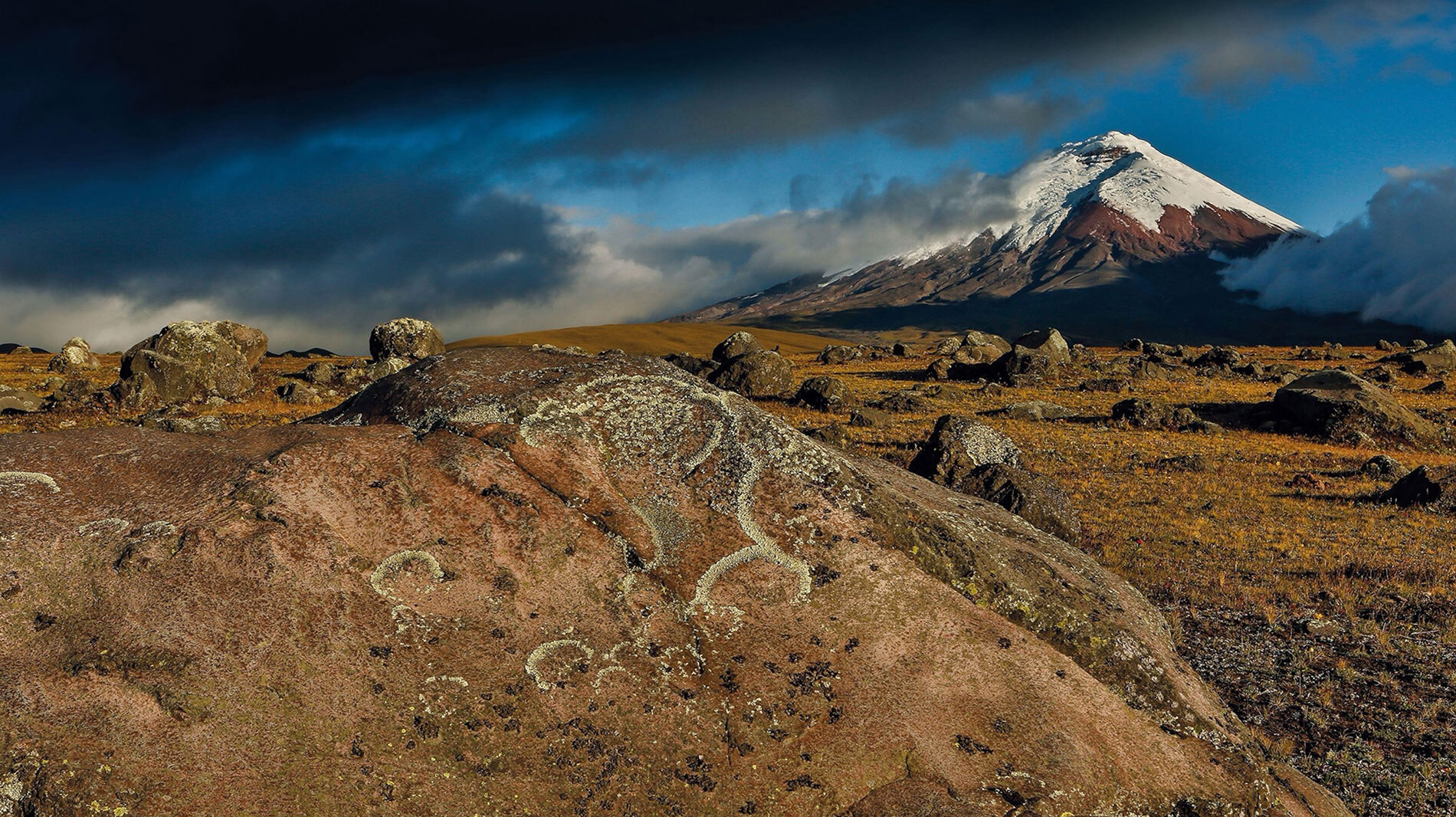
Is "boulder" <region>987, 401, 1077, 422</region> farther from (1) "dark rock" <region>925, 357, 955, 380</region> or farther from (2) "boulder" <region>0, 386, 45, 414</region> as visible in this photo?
(2) "boulder" <region>0, 386, 45, 414</region>

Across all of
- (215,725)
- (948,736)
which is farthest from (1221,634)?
(215,725)

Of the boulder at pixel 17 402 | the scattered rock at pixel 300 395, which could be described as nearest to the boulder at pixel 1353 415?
the scattered rock at pixel 300 395

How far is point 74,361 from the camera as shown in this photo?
69.1 meters

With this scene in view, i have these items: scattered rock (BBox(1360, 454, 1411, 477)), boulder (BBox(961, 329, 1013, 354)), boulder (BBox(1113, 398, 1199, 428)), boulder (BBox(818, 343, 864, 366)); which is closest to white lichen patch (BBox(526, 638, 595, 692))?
scattered rock (BBox(1360, 454, 1411, 477))

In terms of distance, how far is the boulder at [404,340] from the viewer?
6044cm

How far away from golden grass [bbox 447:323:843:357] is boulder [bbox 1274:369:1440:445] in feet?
316

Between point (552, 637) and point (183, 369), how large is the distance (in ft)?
162

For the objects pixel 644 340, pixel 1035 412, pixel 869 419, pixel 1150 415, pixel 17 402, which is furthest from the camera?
pixel 644 340

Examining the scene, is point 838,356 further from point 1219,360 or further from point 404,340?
point 404,340

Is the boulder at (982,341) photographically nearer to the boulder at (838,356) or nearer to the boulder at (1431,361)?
the boulder at (838,356)

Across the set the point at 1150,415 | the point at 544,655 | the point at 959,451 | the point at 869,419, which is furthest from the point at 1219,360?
the point at 544,655

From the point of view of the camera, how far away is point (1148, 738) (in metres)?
6.80

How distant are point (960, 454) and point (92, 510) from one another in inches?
846

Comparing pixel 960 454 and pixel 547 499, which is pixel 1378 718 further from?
pixel 960 454
